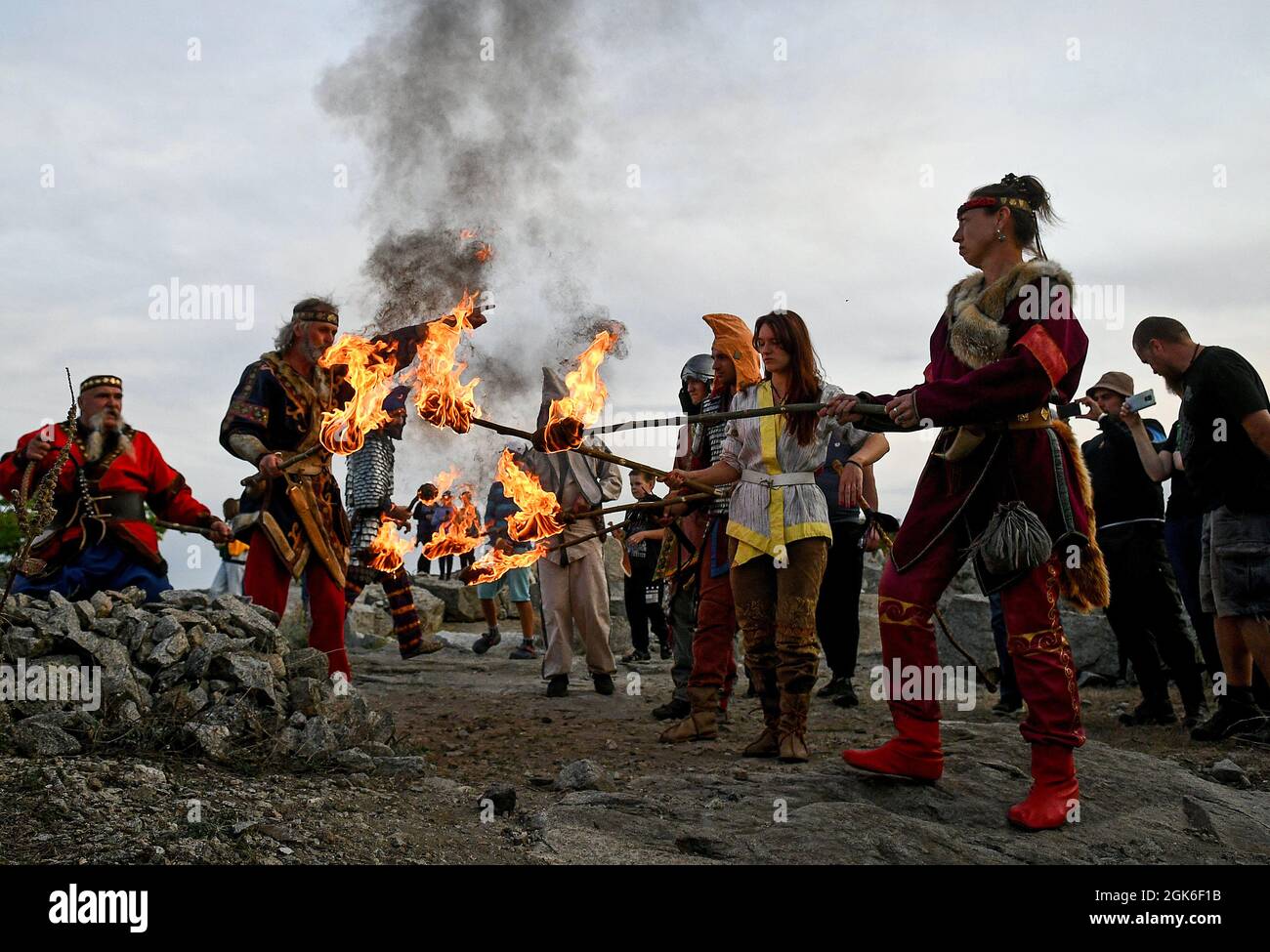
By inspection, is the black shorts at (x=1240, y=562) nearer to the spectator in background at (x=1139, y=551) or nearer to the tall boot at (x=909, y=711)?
the spectator in background at (x=1139, y=551)

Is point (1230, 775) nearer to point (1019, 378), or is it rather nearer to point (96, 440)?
point (1019, 378)

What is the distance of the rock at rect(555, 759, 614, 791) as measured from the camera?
4.87 m

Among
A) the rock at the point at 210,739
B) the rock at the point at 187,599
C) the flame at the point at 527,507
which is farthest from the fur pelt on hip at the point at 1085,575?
the rock at the point at 187,599

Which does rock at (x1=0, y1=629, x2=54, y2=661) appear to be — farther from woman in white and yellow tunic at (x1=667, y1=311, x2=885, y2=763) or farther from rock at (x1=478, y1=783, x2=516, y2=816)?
woman in white and yellow tunic at (x1=667, y1=311, x2=885, y2=763)

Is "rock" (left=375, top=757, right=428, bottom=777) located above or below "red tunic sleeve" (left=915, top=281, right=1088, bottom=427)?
below

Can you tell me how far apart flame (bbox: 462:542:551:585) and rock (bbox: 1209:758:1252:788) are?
3.60 m

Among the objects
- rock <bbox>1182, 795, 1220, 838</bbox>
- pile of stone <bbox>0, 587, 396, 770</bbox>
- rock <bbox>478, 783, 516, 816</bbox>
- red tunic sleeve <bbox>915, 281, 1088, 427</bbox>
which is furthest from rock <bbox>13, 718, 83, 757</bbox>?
rock <bbox>1182, 795, 1220, 838</bbox>

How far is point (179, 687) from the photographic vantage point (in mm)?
5121

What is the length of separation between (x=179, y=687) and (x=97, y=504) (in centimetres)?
210

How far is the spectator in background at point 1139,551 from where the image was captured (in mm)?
7070

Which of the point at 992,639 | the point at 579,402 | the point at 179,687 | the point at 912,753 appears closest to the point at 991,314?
the point at 912,753

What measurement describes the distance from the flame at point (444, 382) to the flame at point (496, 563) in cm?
105

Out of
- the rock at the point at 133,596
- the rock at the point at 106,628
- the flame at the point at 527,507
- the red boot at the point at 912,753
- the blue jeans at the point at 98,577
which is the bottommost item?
the red boot at the point at 912,753
